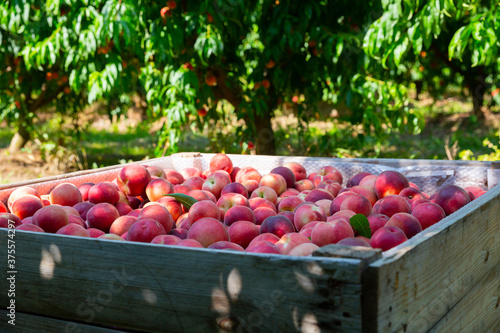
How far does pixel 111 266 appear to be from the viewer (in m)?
1.20

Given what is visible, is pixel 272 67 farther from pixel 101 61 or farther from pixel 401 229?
pixel 401 229

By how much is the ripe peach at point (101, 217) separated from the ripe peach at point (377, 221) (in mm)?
927

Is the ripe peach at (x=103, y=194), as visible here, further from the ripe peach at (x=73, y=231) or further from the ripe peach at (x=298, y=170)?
the ripe peach at (x=298, y=170)

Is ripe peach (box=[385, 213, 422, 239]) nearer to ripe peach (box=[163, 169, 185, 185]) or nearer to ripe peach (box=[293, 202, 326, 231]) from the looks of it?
ripe peach (box=[293, 202, 326, 231])

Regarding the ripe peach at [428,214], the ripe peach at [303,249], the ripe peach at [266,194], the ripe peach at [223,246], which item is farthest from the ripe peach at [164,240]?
the ripe peach at [428,214]

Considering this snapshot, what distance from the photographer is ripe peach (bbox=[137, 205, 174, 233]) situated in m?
1.70

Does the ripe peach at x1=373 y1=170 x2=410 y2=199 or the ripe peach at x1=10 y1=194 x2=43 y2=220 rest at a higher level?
the ripe peach at x1=373 y1=170 x2=410 y2=199

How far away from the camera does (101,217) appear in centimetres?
183

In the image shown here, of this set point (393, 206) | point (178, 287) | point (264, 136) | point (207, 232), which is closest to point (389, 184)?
point (393, 206)

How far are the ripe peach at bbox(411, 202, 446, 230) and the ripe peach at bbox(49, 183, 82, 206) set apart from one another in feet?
4.43

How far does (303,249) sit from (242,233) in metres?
0.31

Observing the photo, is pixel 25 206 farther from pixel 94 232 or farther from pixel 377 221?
pixel 377 221

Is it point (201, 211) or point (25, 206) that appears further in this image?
point (25, 206)

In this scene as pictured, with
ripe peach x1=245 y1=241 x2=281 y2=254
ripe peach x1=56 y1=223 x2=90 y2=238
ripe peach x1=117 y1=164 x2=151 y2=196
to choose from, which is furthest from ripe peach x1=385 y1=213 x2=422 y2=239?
ripe peach x1=117 y1=164 x2=151 y2=196
